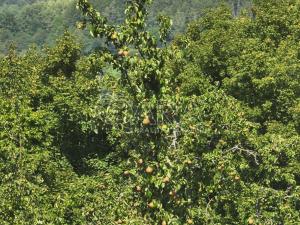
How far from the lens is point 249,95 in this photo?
93.9 feet

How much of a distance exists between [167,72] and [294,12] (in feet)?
74.6

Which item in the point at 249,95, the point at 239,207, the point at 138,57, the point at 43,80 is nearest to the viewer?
the point at 138,57

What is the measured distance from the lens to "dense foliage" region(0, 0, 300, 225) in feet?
36.0

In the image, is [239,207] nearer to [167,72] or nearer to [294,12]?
[167,72]

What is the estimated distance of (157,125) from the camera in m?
11.0

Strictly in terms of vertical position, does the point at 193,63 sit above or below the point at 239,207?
above

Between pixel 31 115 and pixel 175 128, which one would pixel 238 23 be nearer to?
pixel 31 115

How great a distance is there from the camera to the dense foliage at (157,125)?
10984 millimetres

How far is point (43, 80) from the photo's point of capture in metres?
33.5

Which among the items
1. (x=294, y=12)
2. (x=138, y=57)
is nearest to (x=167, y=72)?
(x=138, y=57)

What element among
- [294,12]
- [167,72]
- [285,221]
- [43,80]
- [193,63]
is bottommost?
[285,221]

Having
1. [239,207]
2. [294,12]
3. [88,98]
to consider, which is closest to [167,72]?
[239,207]

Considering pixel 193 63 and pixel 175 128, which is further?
pixel 193 63

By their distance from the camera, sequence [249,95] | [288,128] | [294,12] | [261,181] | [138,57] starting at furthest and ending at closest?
[294,12]
[249,95]
[288,128]
[261,181]
[138,57]
